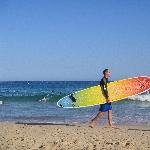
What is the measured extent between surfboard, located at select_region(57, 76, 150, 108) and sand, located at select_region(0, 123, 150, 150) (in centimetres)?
257

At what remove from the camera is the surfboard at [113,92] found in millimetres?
13289

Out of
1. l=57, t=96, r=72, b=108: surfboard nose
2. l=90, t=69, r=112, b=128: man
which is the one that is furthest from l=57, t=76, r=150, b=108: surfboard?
l=90, t=69, r=112, b=128: man

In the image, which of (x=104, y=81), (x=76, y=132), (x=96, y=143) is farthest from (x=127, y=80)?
(x=96, y=143)

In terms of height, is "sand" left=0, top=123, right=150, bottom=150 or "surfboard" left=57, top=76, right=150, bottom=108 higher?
"surfboard" left=57, top=76, right=150, bottom=108

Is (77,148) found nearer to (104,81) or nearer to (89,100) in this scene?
(104,81)

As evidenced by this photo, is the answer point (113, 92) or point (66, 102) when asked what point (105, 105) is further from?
point (66, 102)

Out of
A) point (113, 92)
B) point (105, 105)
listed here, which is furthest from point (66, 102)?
point (105, 105)

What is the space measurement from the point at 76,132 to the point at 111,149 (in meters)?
2.26

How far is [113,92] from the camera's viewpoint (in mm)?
13305

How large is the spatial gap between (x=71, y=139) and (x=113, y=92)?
→ 14.9ft

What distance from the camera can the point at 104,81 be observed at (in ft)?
38.1

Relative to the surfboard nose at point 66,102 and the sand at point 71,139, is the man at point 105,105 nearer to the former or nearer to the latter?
the sand at point 71,139

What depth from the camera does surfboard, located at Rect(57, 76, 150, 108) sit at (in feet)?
43.6

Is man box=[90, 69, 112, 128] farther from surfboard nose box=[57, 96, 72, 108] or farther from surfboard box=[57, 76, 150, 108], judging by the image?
surfboard nose box=[57, 96, 72, 108]
